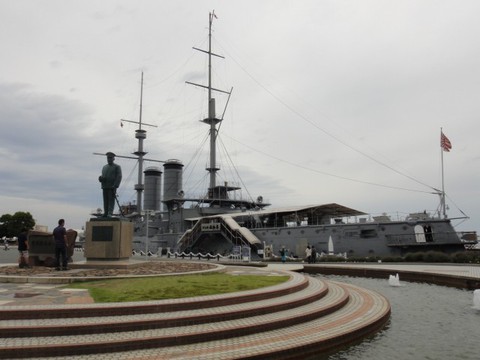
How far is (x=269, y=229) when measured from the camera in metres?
36.4

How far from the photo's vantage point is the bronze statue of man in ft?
58.6

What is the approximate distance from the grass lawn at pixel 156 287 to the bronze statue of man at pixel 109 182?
6.26 meters

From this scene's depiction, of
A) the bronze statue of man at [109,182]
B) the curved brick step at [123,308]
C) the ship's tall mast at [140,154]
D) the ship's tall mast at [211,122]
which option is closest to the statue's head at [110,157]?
the bronze statue of man at [109,182]

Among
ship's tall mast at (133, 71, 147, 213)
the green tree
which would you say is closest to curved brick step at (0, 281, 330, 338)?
ship's tall mast at (133, 71, 147, 213)

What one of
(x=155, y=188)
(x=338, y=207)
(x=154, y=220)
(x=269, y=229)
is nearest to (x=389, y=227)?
(x=338, y=207)

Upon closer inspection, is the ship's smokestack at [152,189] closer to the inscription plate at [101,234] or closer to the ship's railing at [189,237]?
the ship's railing at [189,237]

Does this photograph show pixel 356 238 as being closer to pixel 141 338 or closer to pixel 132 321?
pixel 132 321

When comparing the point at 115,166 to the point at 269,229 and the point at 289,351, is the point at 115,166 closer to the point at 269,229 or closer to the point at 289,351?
the point at 289,351

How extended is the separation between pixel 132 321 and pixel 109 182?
11825 millimetres

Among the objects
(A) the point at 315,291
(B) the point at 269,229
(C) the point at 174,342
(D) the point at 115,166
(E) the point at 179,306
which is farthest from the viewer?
(B) the point at 269,229

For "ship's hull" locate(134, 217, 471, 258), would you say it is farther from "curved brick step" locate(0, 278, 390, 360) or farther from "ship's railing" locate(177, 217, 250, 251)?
"curved brick step" locate(0, 278, 390, 360)

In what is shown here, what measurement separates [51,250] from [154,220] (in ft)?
122

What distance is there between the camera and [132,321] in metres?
7.04

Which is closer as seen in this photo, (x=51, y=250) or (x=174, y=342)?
(x=174, y=342)
